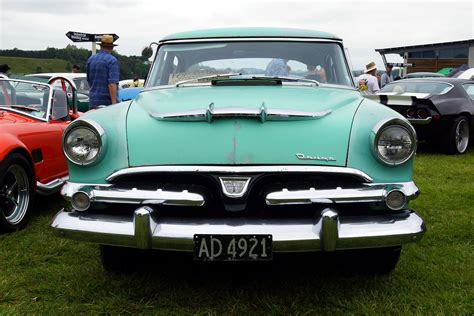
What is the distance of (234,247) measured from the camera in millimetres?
2461

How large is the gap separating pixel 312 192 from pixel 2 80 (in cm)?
382

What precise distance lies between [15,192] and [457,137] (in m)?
6.96

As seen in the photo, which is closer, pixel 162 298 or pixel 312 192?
pixel 312 192

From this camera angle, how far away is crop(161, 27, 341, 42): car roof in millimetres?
4059

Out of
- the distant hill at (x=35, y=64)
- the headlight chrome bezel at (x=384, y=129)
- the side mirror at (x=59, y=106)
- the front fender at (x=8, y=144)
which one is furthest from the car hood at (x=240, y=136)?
the distant hill at (x=35, y=64)

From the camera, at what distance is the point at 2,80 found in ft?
16.7

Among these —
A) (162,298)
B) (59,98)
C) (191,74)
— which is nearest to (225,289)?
(162,298)

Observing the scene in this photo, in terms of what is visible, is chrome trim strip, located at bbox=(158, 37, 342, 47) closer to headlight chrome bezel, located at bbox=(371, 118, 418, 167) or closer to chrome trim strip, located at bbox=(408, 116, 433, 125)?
headlight chrome bezel, located at bbox=(371, 118, 418, 167)

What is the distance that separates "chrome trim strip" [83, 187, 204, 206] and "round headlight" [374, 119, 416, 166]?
98 centimetres

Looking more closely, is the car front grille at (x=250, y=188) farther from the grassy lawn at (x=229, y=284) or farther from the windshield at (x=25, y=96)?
the windshield at (x=25, y=96)

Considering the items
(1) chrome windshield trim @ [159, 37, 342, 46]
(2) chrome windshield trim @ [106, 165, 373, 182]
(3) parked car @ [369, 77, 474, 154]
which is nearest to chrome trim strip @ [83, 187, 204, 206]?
(2) chrome windshield trim @ [106, 165, 373, 182]

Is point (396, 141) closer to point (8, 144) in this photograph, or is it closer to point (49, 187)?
point (8, 144)

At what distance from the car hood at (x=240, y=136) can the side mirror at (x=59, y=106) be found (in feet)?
8.02

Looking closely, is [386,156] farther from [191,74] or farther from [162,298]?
[191,74]
